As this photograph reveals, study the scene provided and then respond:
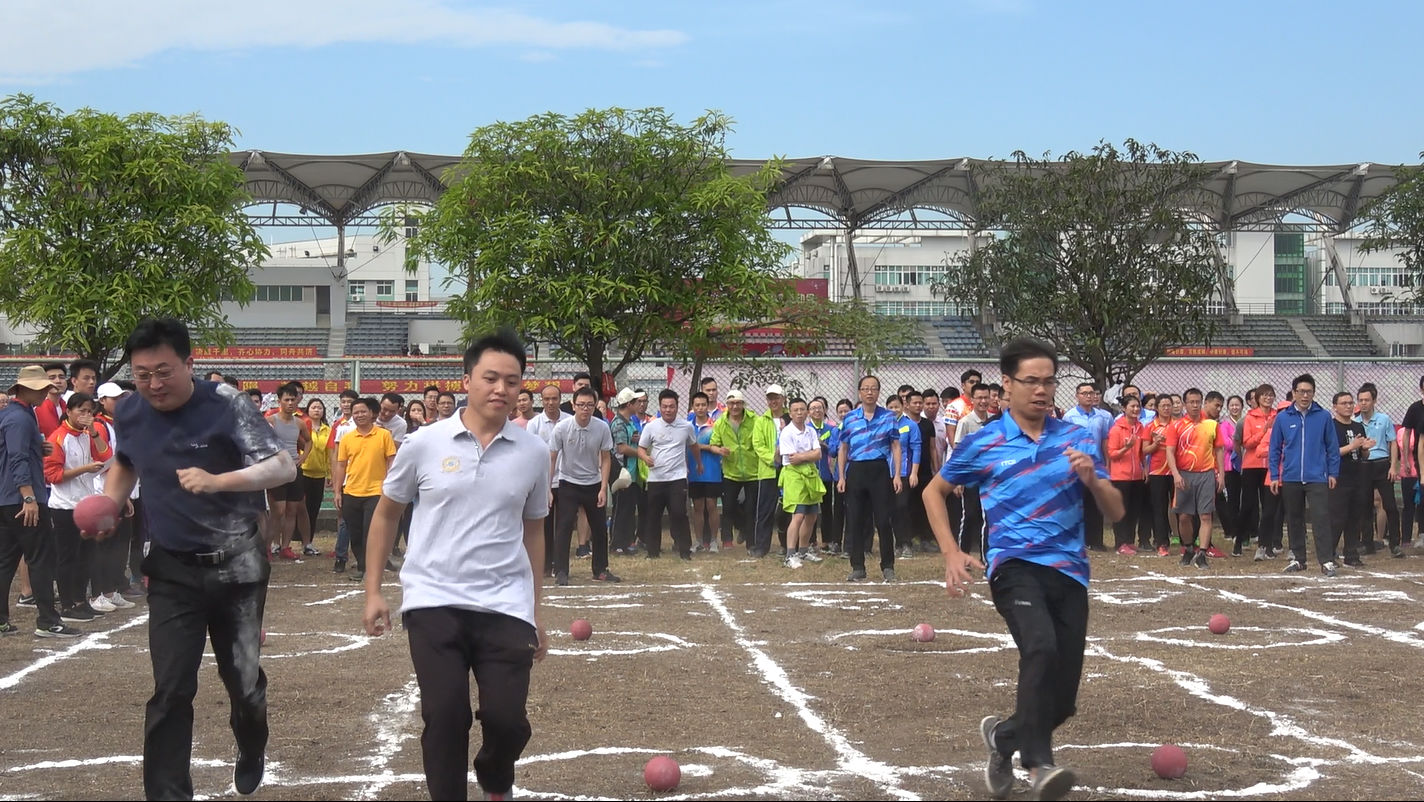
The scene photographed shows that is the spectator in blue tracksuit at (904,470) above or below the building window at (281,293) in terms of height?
below

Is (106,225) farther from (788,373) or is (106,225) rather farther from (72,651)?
(72,651)

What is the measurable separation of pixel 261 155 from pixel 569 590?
32099mm

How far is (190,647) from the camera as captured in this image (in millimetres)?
5633

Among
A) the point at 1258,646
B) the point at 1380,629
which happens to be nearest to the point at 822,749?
the point at 1258,646

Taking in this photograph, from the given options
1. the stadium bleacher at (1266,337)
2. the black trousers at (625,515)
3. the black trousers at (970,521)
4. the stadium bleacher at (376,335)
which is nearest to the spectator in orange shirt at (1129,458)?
the black trousers at (970,521)

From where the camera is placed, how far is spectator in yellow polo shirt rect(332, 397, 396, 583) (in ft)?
48.9

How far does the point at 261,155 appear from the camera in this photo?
42.9 metres

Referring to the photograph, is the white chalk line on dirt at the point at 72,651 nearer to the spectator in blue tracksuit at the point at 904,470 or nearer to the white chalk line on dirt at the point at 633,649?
the white chalk line on dirt at the point at 633,649

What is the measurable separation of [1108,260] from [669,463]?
32.6 ft

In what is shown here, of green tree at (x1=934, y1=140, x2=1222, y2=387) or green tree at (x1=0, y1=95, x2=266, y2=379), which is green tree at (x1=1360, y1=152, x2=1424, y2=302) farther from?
green tree at (x1=0, y1=95, x2=266, y2=379)

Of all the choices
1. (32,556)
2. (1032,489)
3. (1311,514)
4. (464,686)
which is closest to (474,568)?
(464,686)

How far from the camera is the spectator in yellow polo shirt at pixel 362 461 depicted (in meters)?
14.9

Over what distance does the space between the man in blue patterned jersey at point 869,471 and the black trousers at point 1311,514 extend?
3944 millimetres

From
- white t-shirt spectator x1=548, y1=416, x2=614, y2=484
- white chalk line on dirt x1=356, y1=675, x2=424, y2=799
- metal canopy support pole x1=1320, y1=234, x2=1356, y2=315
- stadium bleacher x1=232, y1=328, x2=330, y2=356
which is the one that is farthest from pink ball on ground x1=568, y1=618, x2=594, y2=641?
metal canopy support pole x1=1320, y1=234, x2=1356, y2=315
